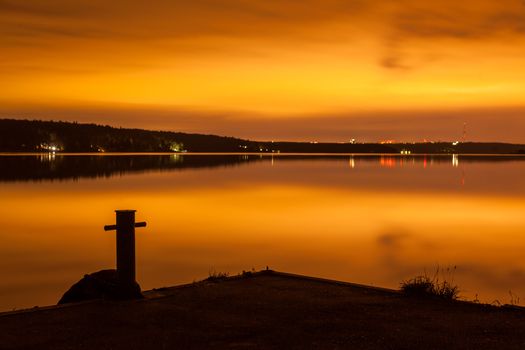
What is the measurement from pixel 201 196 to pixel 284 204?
6.97 m

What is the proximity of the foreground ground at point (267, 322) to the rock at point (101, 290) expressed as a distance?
19cm

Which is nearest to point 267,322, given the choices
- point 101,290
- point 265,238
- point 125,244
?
point 125,244

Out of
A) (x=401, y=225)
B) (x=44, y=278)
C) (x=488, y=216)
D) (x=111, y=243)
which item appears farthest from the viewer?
(x=488, y=216)

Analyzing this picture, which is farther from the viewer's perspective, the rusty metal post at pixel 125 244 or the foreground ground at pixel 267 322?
the rusty metal post at pixel 125 244

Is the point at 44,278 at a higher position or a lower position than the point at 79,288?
lower

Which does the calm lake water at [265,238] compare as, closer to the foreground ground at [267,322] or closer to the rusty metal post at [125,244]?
the rusty metal post at [125,244]

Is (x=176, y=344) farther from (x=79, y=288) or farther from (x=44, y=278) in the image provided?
(x=44, y=278)

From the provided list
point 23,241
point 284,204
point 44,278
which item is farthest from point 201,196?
point 44,278

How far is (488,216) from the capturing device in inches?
1241

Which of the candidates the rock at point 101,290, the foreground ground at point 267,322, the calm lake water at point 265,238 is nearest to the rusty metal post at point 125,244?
the rock at point 101,290

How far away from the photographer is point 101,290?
9922 millimetres

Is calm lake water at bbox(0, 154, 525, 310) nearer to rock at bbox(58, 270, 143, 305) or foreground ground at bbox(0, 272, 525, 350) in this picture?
rock at bbox(58, 270, 143, 305)

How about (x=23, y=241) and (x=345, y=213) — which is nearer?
(x=23, y=241)

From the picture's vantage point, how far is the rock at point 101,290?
31.9ft
